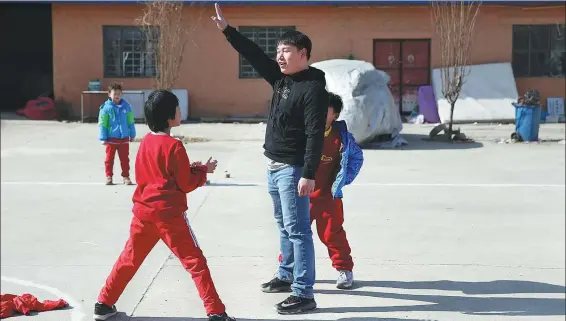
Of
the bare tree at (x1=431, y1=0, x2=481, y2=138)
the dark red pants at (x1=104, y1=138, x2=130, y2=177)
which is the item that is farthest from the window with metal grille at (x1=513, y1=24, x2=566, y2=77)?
the dark red pants at (x1=104, y1=138, x2=130, y2=177)

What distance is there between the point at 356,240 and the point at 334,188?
1951 millimetres

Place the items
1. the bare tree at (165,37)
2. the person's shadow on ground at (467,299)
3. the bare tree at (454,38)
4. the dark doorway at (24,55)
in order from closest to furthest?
the person's shadow on ground at (467,299), the bare tree at (454,38), the bare tree at (165,37), the dark doorway at (24,55)

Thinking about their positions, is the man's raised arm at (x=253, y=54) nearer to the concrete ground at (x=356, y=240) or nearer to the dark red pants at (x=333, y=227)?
the dark red pants at (x=333, y=227)

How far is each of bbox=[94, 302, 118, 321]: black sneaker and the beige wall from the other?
17.8 meters

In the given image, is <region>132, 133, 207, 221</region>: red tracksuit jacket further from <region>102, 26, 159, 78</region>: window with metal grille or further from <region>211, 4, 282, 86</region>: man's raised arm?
<region>102, 26, 159, 78</region>: window with metal grille

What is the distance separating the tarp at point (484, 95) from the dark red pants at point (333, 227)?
51.6ft

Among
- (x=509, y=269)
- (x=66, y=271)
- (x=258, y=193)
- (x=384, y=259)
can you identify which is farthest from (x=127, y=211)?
(x=509, y=269)

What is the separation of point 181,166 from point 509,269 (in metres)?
3.10

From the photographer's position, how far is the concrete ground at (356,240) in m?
6.16

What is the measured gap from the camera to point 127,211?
384 inches

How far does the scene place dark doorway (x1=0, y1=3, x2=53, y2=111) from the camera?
25.9m

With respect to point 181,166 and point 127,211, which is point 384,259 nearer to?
point 181,166

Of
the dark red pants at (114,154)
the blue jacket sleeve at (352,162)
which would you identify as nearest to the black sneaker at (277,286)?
the blue jacket sleeve at (352,162)

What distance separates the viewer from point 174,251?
5461mm
